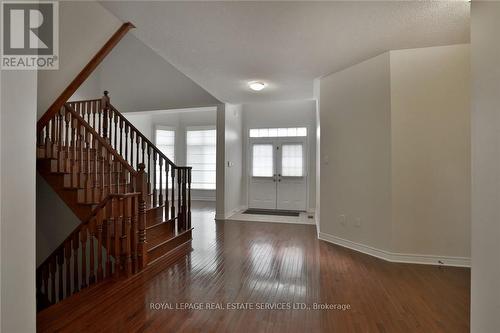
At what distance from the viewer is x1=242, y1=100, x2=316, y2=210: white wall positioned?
675 centimetres

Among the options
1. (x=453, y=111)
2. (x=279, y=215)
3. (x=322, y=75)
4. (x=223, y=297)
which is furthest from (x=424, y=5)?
(x=279, y=215)

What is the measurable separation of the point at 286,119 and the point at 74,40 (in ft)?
17.2

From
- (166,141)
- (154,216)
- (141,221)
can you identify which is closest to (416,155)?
(141,221)

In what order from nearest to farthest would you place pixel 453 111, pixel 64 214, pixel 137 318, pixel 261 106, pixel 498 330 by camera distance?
pixel 498 330
pixel 137 318
pixel 453 111
pixel 64 214
pixel 261 106

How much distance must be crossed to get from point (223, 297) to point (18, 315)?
144 cm

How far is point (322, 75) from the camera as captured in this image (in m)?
4.05

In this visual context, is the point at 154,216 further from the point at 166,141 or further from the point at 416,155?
the point at 166,141

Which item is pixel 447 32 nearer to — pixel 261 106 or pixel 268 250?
pixel 268 250

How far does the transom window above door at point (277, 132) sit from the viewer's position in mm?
6879

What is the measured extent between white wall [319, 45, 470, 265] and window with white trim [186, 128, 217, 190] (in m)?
5.54

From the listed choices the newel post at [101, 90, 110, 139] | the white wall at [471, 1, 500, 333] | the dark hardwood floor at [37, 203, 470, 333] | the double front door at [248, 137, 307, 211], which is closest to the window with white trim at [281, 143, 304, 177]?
the double front door at [248, 137, 307, 211]

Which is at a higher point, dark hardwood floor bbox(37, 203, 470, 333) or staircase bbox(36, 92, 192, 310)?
staircase bbox(36, 92, 192, 310)

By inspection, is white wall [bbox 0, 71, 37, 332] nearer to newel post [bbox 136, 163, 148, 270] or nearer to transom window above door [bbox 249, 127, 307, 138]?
newel post [bbox 136, 163, 148, 270]

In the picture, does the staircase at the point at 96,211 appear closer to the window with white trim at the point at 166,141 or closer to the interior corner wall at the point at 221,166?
the interior corner wall at the point at 221,166
